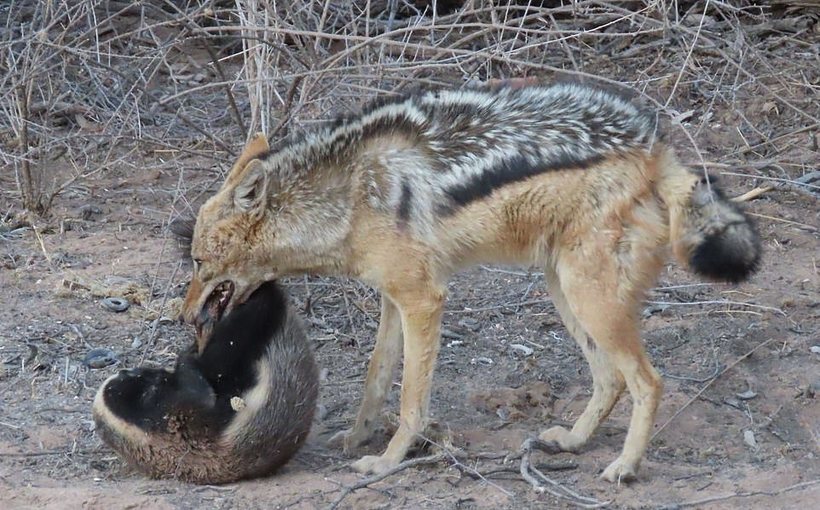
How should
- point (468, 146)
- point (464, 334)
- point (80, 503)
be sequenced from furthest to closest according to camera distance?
point (464, 334)
point (468, 146)
point (80, 503)

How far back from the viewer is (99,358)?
7348 millimetres

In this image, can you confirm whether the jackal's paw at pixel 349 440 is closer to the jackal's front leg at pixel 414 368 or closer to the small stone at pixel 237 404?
the jackal's front leg at pixel 414 368

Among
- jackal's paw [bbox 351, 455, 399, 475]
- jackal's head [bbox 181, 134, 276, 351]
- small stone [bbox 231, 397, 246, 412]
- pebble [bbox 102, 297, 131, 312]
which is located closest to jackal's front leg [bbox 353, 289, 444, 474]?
jackal's paw [bbox 351, 455, 399, 475]

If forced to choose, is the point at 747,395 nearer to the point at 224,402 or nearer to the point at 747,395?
the point at 747,395

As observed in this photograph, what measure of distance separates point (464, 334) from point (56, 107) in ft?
15.7

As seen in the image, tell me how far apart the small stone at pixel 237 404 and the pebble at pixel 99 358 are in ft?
5.14

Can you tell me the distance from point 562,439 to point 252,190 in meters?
2.12

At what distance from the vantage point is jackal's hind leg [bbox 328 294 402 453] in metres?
6.62

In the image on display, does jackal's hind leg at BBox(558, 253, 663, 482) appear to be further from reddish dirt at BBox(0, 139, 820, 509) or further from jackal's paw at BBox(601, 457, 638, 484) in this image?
reddish dirt at BBox(0, 139, 820, 509)

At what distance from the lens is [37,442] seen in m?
6.45

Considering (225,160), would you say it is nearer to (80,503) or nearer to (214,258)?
(214,258)

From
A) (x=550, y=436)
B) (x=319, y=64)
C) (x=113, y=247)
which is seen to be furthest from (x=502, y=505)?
(x=113, y=247)

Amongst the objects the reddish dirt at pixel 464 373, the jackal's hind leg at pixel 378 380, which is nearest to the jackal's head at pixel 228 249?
the jackal's hind leg at pixel 378 380

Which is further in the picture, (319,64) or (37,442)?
(319,64)
